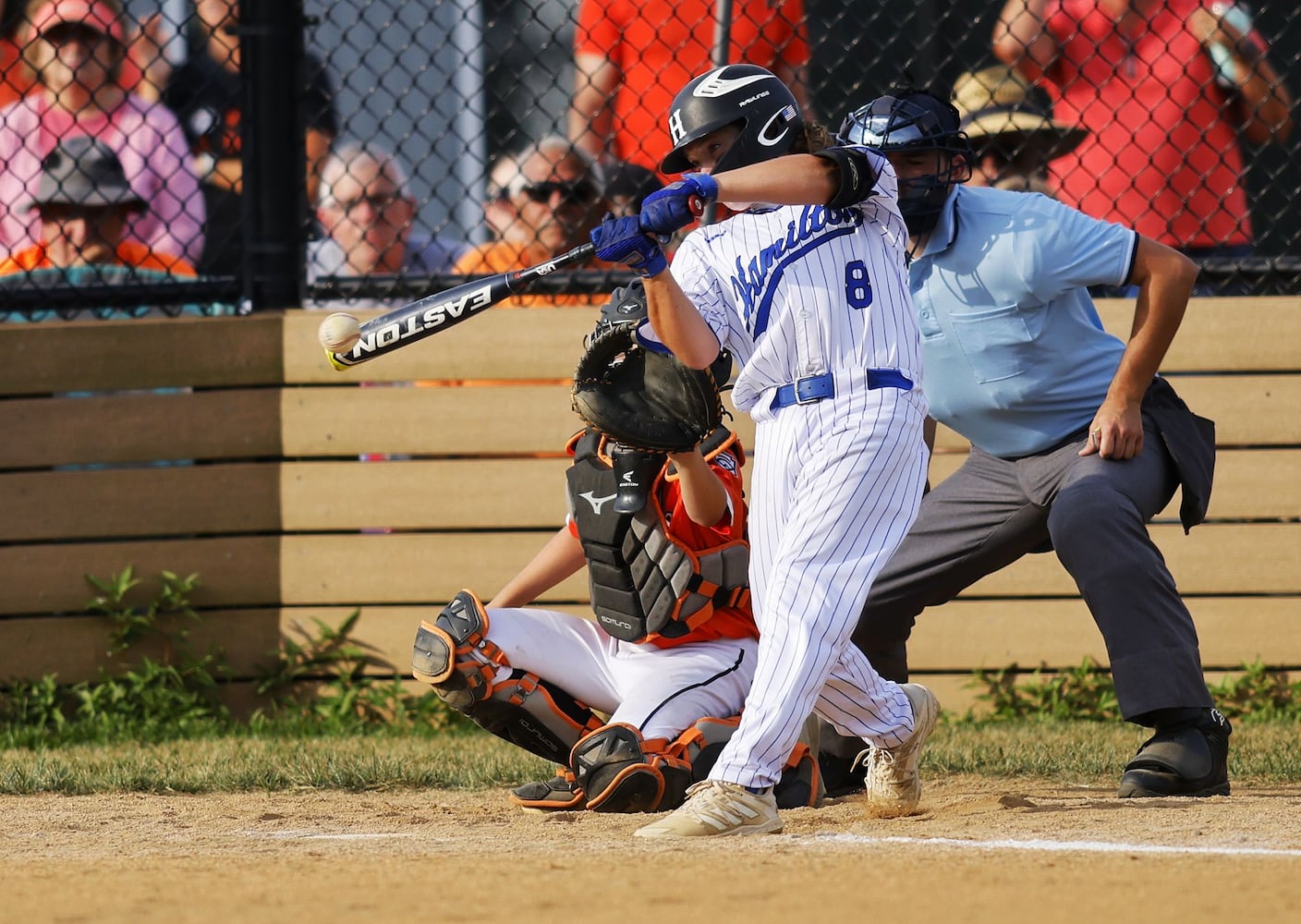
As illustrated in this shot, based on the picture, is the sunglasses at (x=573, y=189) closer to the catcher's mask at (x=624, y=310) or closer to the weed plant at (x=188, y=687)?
the weed plant at (x=188, y=687)

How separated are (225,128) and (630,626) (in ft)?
8.90

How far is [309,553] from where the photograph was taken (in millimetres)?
5270

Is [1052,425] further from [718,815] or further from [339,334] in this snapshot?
[339,334]

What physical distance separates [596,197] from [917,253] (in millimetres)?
1674

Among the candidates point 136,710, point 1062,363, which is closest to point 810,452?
point 1062,363

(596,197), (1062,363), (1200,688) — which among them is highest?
(596,197)

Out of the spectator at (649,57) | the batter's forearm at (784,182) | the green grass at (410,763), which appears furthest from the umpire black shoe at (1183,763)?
the spectator at (649,57)

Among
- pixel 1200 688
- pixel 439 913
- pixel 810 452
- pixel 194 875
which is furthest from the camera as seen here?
pixel 1200 688

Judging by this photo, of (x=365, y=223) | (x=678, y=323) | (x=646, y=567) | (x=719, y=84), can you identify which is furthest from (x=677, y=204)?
(x=365, y=223)

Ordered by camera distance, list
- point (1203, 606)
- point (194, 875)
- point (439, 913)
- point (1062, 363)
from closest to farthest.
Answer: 1. point (439, 913)
2. point (194, 875)
3. point (1062, 363)
4. point (1203, 606)

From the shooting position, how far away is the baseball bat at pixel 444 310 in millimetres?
3137

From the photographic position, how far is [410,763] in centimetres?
422

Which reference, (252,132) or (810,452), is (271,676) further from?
(810,452)

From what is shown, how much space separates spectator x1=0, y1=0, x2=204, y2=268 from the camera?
217 inches
